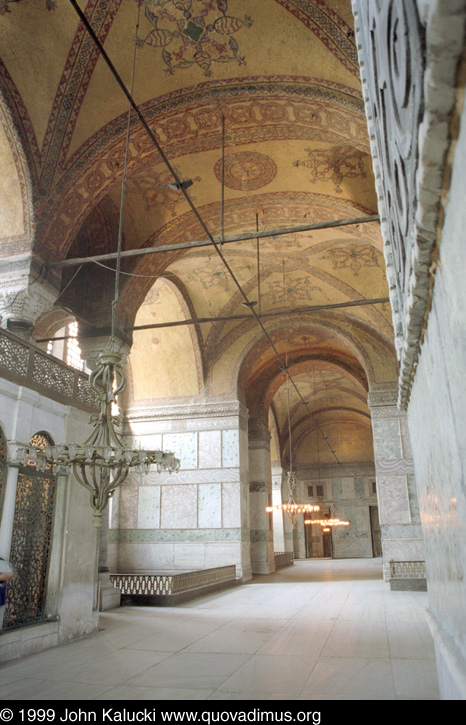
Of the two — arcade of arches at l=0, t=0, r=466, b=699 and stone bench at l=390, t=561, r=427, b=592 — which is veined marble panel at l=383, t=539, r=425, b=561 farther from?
stone bench at l=390, t=561, r=427, b=592

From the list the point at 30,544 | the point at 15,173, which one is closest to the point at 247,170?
the point at 15,173

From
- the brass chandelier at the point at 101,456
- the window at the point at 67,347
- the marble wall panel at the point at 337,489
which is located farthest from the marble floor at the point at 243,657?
the marble wall panel at the point at 337,489

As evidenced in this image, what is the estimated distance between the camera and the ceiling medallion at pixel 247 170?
28.7ft

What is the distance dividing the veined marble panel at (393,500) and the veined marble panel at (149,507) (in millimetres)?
5531

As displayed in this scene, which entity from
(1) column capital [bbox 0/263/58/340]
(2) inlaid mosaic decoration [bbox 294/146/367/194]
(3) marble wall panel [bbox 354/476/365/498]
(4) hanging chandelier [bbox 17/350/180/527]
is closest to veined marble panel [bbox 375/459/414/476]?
(2) inlaid mosaic decoration [bbox 294/146/367/194]

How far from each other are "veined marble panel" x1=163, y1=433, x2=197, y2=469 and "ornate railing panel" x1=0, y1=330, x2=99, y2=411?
20.5 feet

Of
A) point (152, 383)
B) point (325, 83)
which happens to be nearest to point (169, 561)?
point (152, 383)

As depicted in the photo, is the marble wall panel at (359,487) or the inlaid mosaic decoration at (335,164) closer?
the inlaid mosaic decoration at (335,164)

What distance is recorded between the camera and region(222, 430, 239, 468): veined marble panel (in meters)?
13.4

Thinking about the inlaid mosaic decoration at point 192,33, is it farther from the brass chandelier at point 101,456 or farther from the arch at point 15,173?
the brass chandelier at point 101,456

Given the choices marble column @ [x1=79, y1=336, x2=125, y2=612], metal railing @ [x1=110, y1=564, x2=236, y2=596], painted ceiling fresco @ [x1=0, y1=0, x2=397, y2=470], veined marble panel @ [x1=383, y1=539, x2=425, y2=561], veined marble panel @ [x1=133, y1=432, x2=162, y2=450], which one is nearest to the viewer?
painted ceiling fresco @ [x1=0, y1=0, x2=397, y2=470]

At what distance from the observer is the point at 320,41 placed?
6.51m

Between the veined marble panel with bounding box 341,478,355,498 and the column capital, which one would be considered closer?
the column capital

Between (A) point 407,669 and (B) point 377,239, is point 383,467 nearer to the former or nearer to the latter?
(B) point 377,239
